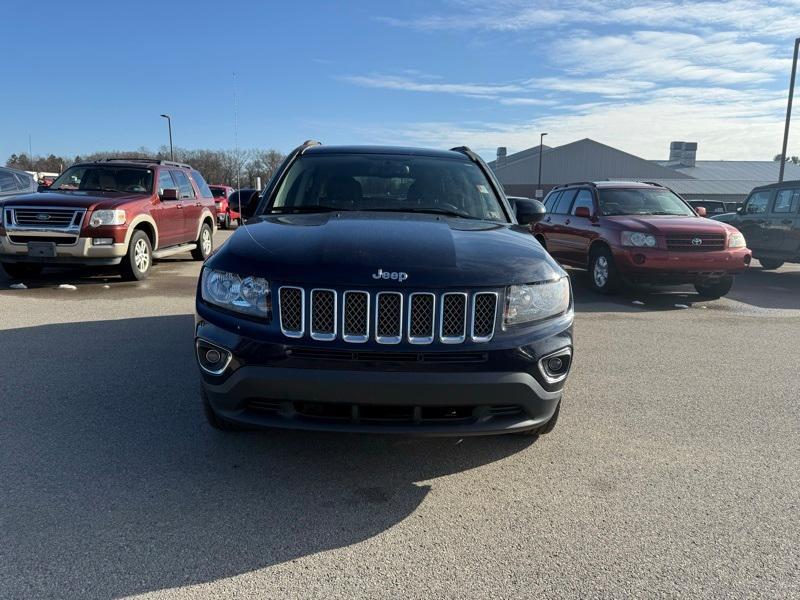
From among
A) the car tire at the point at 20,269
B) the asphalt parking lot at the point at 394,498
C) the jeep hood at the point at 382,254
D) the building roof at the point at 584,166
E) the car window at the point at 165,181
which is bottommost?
the asphalt parking lot at the point at 394,498

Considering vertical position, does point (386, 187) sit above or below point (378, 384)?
above

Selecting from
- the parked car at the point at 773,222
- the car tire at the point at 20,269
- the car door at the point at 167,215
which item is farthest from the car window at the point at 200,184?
the parked car at the point at 773,222

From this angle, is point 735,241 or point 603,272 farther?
point 603,272

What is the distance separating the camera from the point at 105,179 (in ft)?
32.2

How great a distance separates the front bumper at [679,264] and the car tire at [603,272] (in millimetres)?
326

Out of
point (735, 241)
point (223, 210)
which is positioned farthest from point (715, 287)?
point (223, 210)

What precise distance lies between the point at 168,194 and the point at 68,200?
1.69 metres

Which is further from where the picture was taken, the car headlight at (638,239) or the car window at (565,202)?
the car window at (565,202)

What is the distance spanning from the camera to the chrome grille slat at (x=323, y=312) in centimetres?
269

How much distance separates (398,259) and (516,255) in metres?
0.64

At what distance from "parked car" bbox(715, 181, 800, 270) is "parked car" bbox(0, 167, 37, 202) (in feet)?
48.2

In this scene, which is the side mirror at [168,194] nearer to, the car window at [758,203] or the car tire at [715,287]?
the car tire at [715,287]

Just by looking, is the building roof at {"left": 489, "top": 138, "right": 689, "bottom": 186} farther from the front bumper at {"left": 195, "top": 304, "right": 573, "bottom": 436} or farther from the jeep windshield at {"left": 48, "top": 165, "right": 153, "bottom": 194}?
the front bumper at {"left": 195, "top": 304, "right": 573, "bottom": 436}

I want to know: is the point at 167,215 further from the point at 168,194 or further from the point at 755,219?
the point at 755,219
